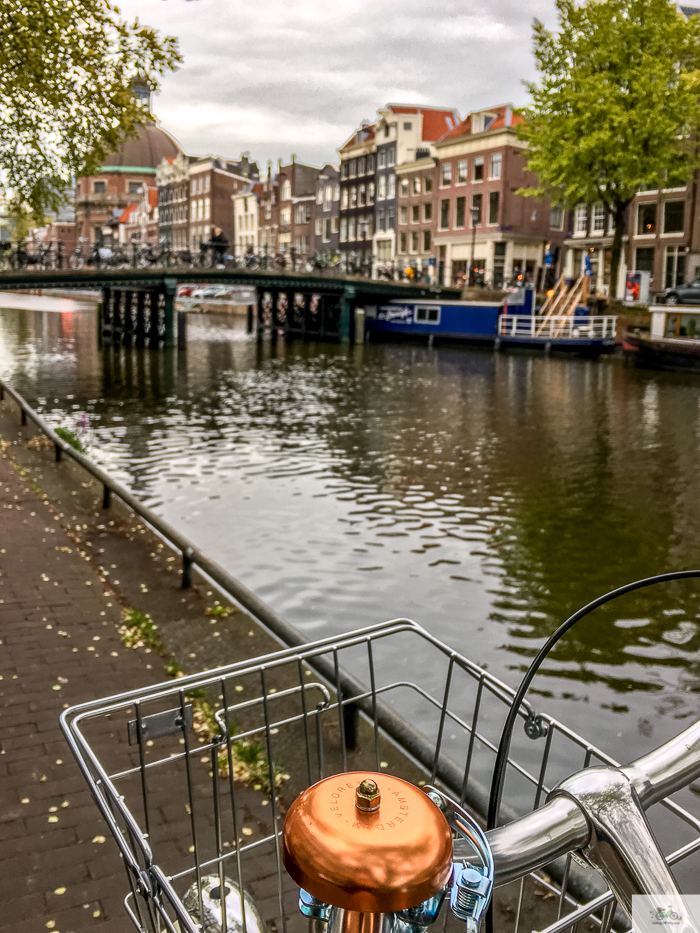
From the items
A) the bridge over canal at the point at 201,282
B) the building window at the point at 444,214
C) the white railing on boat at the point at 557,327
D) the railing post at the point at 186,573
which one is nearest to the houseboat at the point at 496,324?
the white railing on boat at the point at 557,327

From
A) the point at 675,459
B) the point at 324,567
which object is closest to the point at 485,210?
the point at 675,459

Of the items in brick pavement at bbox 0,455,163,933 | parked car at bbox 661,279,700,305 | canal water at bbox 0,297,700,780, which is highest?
parked car at bbox 661,279,700,305

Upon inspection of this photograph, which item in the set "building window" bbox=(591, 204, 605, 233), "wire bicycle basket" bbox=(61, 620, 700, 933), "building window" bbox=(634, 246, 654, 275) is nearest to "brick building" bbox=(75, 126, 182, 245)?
"building window" bbox=(591, 204, 605, 233)

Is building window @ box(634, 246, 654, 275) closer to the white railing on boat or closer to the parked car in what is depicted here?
the white railing on boat

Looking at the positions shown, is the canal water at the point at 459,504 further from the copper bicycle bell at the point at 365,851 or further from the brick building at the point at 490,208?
the brick building at the point at 490,208

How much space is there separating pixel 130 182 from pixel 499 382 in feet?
365

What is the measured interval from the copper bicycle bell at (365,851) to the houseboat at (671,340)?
31.7 m

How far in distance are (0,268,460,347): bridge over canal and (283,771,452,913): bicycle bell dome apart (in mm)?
36471

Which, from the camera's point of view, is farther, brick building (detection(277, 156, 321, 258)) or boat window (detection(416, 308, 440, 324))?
brick building (detection(277, 156, 321, 258))

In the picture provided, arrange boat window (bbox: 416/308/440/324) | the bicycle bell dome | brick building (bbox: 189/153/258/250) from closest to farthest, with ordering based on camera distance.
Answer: the bicycle bell dome, boat window (bbox: 416/308/440/324), brick building (bbox: 189/153/258/250)

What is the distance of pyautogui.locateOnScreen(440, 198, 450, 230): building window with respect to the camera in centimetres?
5603

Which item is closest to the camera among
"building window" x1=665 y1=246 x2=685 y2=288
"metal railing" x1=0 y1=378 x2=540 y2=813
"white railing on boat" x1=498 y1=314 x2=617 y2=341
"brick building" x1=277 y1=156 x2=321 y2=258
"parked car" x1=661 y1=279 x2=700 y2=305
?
"metal railing" x1=0 y1=378 x2=540 y2=813

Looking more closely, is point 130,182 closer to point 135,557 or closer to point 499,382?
point 499,382

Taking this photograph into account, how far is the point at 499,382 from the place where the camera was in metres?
27.7
